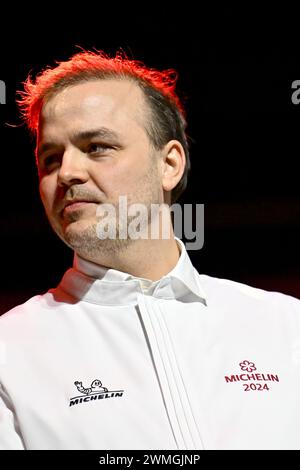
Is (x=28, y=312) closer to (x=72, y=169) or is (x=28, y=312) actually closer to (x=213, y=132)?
(x=72, y=169)

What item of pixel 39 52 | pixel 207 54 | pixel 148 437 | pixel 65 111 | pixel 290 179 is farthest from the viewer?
pixel 290 179

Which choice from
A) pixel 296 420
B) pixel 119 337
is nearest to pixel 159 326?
pixel 119 337

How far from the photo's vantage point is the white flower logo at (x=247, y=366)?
1.55 meters

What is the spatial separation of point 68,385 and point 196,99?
1.24 m

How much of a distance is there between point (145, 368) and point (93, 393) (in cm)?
12

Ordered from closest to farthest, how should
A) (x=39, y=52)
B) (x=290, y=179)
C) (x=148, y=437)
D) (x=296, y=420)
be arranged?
(x=148, y=437) → (x=296, y=420) → (x=39, y=52) → (x=290, y=179)

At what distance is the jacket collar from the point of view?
1592 mm

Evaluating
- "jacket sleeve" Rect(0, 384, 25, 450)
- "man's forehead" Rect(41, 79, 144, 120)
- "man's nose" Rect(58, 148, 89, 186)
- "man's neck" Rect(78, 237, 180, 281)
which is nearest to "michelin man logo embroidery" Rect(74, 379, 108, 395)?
"jacket sleeve" Rect(0, 384, 25, 450)

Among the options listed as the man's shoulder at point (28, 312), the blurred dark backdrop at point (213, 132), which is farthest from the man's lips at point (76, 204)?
the blurred dark backdrop at point (213, 132)

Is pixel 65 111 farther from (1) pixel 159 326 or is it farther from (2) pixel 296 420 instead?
(2) pixel 296 420

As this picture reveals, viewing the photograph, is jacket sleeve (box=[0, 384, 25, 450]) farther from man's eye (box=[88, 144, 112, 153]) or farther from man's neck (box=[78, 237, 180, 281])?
man's eye (box=[88, 144, 112, 153])

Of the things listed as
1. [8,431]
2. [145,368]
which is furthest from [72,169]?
[8,431]

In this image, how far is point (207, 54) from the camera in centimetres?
238

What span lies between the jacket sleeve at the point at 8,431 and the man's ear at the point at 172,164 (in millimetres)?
637
